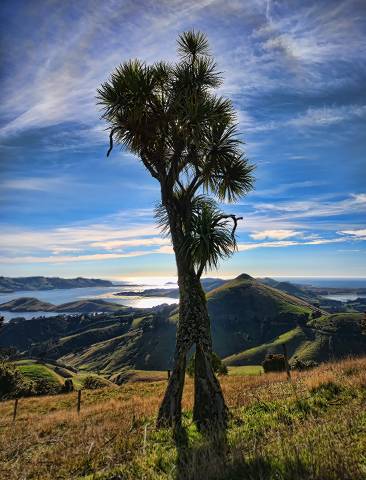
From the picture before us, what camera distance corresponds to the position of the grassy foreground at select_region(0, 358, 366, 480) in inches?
171

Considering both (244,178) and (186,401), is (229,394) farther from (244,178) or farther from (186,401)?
(244,178)

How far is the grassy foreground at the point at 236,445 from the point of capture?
14.3 feet

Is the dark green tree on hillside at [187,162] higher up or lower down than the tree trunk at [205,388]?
higher up

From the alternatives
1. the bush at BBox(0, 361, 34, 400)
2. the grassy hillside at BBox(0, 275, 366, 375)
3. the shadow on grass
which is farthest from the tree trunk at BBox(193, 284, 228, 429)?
the grassy hillside at BBox(0, 275, 366, 375)

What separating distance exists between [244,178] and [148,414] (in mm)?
8211

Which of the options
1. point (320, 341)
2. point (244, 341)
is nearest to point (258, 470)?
point (320, 341)

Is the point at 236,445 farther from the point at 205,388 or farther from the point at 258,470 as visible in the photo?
the point at 205,388

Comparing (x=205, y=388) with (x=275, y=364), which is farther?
(x=275, y=364)

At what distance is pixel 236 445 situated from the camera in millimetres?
5391

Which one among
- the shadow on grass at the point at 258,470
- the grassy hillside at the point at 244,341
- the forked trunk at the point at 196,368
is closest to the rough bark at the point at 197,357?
the forked trunk at the point at 196,368

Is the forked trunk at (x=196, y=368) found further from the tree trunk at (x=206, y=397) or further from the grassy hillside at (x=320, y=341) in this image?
the grassy hillside at (x=320, y=341)

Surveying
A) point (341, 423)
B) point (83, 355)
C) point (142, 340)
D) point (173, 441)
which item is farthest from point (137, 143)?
point (83, 355)

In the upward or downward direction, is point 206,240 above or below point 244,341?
above

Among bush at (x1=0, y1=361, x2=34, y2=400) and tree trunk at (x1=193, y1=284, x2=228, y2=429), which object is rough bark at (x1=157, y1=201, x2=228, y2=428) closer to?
tree trunk at (x1=193, y1=284, x2=228, y2=429)
